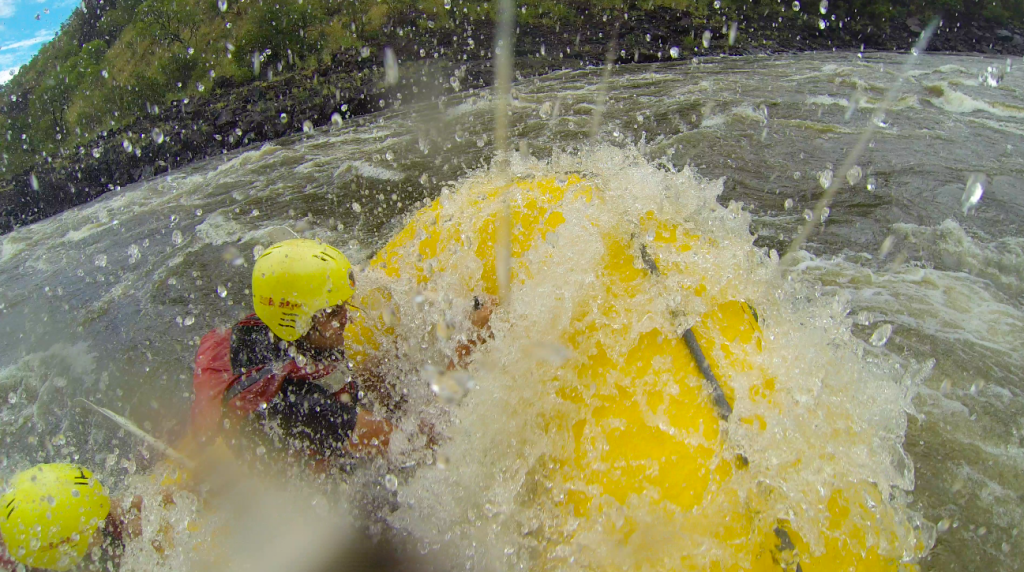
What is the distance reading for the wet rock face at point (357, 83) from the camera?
1438 cm

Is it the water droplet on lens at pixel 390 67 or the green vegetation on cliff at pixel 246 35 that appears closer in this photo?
the water droplet on lens at pixel 390 67

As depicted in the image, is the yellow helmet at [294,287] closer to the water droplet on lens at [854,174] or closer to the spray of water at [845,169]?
the spray of water at [845,169]

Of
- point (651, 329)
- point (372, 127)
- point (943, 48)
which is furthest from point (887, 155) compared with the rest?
point (943, 48)

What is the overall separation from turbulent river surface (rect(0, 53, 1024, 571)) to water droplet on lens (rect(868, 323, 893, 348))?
0.06 ft

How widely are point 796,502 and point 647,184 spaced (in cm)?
165

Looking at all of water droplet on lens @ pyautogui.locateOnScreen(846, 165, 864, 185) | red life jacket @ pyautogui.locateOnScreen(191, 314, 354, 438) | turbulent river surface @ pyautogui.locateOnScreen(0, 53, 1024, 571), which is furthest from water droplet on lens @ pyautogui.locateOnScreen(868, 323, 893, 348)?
red life jacket @ pyautogui.locateOnScreen(191, 314, 354, 438)

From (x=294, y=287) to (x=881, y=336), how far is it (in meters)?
3.98

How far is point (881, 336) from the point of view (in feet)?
12.5

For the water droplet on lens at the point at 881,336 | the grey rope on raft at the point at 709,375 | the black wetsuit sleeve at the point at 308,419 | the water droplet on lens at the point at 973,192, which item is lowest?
the water droplet on lens at the point at 881,336

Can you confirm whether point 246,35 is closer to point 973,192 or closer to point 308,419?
point 308,419

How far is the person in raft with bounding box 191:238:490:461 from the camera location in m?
2.49

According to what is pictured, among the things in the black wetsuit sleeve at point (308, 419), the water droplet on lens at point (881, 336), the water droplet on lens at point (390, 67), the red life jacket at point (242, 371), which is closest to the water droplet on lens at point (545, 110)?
the water droplet on lens at point (390, 67)

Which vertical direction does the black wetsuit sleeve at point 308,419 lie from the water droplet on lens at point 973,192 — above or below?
above

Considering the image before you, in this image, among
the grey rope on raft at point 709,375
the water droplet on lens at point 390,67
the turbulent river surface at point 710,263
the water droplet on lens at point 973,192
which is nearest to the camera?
the grey rope on raft at point 709,375
